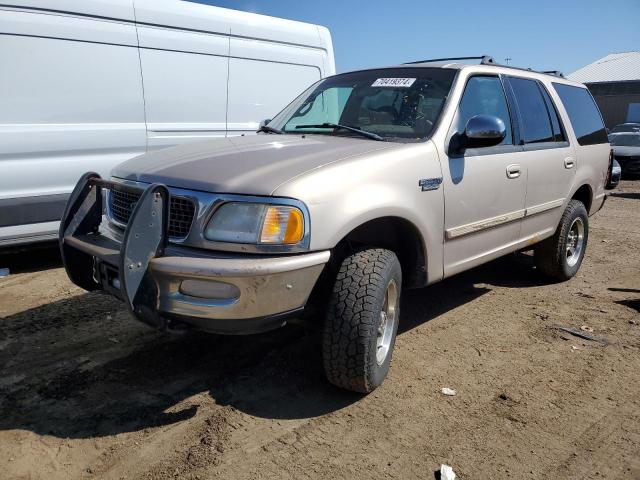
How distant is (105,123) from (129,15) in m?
1.13

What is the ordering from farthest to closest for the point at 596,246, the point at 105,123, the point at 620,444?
the point at 596,246 < the point at 105,123 < the point at 620,444

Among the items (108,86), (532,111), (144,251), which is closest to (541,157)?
(532,111)

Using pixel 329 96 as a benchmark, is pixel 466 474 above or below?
below

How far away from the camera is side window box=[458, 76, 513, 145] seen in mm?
3777

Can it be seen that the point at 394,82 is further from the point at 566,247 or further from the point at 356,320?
the point at 566,247

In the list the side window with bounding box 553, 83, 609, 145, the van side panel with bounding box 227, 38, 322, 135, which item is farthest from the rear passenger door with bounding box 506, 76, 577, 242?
the van side panel with bounding box 227, 38, 322, 135

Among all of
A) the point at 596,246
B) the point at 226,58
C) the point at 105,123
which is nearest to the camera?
the point at 105,123

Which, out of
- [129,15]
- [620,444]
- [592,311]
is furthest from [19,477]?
[129,15]

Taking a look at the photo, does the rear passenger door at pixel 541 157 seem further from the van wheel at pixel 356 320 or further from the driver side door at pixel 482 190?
the van wheel at pixel 356 320

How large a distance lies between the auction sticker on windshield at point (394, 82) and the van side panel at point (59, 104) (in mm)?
2949

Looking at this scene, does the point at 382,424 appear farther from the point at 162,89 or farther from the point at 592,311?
the point at 162,89

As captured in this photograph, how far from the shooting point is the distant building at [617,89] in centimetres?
3225

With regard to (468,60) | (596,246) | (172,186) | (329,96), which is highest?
(468,60)

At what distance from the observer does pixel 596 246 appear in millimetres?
7188
